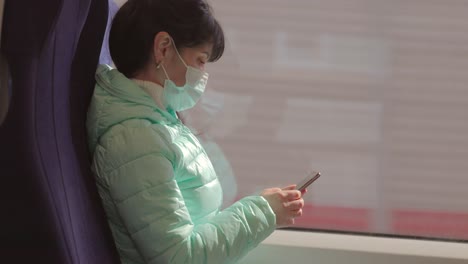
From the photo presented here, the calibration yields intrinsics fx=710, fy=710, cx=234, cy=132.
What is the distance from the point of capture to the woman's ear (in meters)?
1.43

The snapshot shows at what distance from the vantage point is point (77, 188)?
4.15ft

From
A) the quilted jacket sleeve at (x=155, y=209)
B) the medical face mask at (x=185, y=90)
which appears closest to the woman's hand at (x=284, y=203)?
the quilted jacket sleeve at (x=155, y=209)

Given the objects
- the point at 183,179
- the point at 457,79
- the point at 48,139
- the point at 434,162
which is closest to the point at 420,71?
the point at 457,79

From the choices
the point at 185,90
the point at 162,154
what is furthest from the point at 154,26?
the point at 162,154

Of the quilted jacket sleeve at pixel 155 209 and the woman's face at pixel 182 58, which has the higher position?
the woman's face at pixel 182 58

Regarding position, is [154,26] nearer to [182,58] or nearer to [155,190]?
[182,58]

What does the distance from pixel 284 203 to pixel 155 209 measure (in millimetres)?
330

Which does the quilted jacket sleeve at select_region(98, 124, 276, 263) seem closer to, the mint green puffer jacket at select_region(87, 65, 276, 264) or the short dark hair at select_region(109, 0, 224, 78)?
the mint green puffer jacket at select_region(87, 65, 276, 264)

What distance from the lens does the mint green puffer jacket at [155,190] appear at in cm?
131

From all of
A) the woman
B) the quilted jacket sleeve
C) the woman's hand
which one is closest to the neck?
the woman

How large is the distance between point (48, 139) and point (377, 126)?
3.65 ft

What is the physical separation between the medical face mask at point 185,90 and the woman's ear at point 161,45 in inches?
0.8

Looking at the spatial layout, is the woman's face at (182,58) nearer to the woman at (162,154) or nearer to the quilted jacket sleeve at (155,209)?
the woman at (162,154)

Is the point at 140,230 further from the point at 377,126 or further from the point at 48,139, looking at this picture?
the point at 377,126
